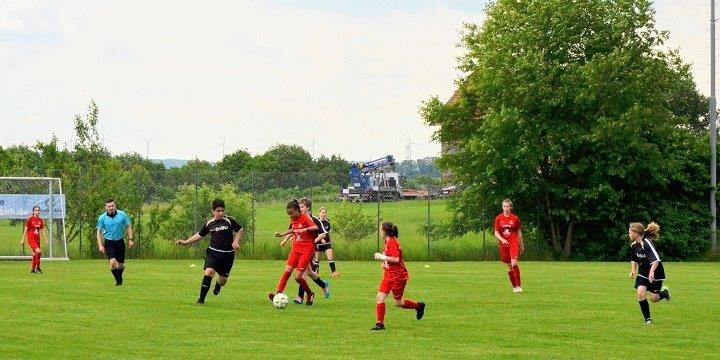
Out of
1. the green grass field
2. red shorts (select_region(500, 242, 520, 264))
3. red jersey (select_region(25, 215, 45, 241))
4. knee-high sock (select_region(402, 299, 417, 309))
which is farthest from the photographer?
the green grass field

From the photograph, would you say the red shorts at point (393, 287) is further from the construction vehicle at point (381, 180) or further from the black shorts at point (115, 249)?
the construction vehicle at point (381, 180)

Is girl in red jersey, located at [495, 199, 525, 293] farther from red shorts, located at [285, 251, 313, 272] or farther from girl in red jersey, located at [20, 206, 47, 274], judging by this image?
girl in red jersey, located at [20, 206, 47, 274]

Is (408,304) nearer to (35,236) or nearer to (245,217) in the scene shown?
(35,236)

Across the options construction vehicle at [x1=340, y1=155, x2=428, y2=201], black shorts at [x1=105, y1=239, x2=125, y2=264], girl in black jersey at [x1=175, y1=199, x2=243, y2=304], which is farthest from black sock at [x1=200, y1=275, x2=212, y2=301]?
construction vehicle at [x1=340, y1=155, x2=428, y2=201]

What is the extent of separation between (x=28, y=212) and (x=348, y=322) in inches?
1143

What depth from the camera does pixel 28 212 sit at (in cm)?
4650

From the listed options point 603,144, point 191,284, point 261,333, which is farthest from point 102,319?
point 603,144

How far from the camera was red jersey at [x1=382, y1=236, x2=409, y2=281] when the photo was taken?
18578 millimetres

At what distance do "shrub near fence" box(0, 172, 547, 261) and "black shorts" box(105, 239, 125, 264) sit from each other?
821 inches

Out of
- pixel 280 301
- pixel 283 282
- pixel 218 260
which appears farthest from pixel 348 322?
pixel 218 260

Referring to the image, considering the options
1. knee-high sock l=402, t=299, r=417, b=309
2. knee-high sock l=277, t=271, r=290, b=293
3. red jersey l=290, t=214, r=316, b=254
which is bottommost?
knee-high sock l=402, t=299, r=417, b=309

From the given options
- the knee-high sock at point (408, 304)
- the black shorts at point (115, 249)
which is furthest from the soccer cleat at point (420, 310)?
the black shorts at point (115, 249)

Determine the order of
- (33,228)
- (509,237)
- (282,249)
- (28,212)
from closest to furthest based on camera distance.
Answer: (509,237) < (33,228) < (28,212) < (282,249)

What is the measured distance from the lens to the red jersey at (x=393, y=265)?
61.0 feet
